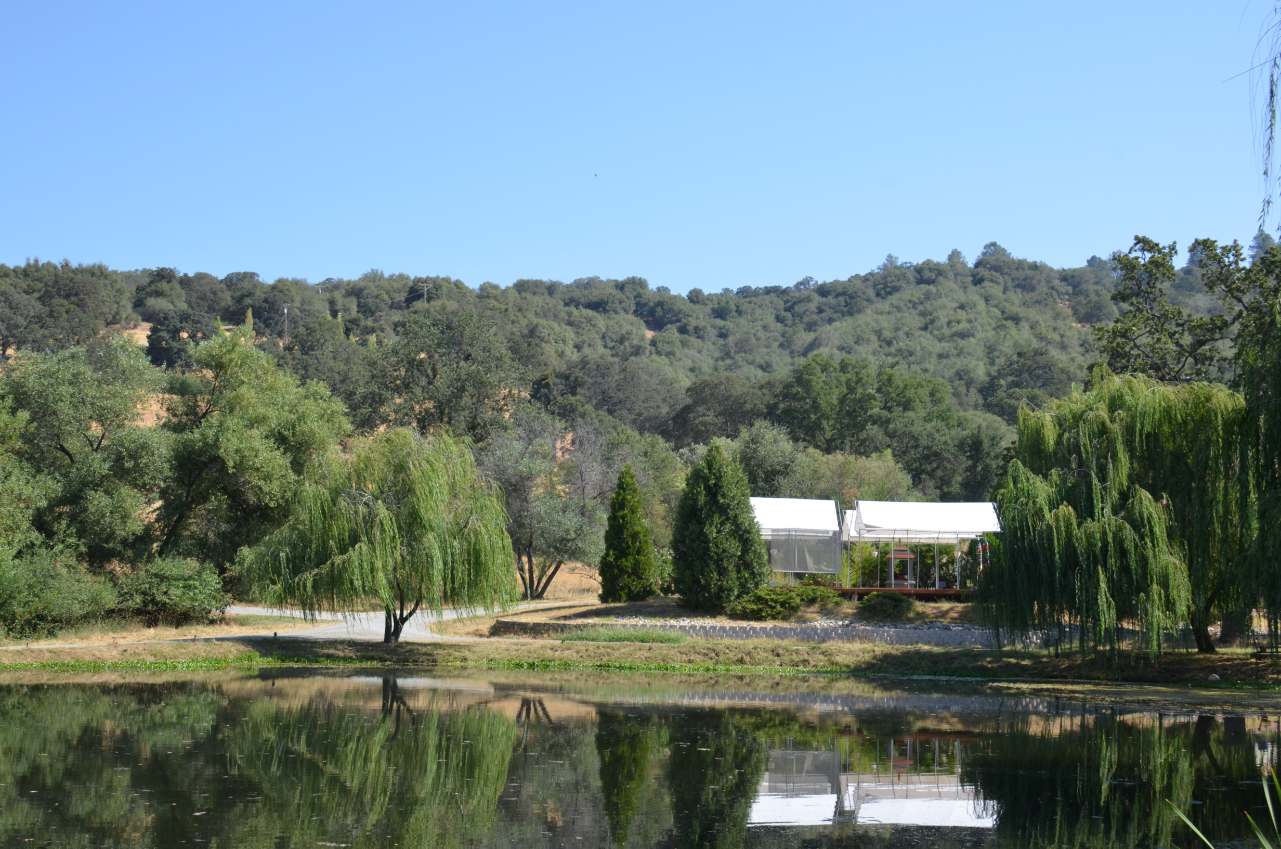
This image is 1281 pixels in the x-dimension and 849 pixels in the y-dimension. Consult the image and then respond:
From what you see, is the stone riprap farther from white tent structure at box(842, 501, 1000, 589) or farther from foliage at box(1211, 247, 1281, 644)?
foliage at box(1211, 247, 1281, 644)

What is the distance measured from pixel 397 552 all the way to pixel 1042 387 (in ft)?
229

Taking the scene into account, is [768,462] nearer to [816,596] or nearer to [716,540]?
[816,596]

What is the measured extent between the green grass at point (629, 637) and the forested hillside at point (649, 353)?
15581mm

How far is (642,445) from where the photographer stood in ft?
215

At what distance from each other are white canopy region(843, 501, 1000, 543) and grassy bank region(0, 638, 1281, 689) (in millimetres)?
8931

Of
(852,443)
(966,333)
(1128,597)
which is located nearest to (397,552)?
(1128,597)

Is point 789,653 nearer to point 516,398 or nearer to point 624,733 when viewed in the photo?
point 624,733

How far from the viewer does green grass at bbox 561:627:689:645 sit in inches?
1328

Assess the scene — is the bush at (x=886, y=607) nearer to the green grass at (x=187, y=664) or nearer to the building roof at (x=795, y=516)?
the building roof at (x=795, y=516)

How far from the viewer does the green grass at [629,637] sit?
1328 inches

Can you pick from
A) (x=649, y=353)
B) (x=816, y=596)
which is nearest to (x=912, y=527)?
(x=816, y=596)

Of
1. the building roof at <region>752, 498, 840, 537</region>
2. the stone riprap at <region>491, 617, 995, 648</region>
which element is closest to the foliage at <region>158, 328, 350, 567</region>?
the stone riprap at <region>491, 617, 995, 648</region>

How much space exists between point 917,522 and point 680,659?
12678 mm

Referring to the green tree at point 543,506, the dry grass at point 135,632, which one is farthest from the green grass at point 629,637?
the green tree at point 543,506
